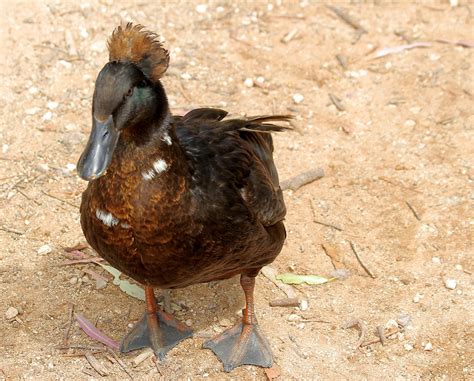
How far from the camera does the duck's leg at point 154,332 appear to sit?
16.7 feet

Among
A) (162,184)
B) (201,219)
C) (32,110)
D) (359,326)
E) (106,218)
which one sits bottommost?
(359,326)

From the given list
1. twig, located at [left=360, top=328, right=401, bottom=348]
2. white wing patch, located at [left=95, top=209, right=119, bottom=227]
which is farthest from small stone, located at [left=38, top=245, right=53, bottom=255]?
twig, located at [left=360, top=328, right=401, bottom=348]

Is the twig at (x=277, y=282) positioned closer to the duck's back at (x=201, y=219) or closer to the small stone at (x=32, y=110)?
the duck's back at (x=201, y=219)

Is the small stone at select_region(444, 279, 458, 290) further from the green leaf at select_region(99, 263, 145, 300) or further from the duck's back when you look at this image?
the green leaf at select_region(99, 263, 145, 300)

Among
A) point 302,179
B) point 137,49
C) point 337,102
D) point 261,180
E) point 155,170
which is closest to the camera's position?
point 137,49

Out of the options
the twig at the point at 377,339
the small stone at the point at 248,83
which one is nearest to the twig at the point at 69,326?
the twig at the point at 377,339

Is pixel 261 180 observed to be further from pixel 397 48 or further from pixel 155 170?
pixel 397 48

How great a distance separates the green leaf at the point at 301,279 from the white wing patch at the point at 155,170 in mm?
1817

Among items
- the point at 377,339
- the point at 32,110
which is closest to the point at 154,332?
the point at 377,339

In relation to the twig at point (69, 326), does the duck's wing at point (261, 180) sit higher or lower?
higher

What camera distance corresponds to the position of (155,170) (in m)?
4.10

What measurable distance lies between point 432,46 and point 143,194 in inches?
181

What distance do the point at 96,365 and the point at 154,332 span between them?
0.42 meters

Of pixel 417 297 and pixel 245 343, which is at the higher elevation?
pixel 245 343
